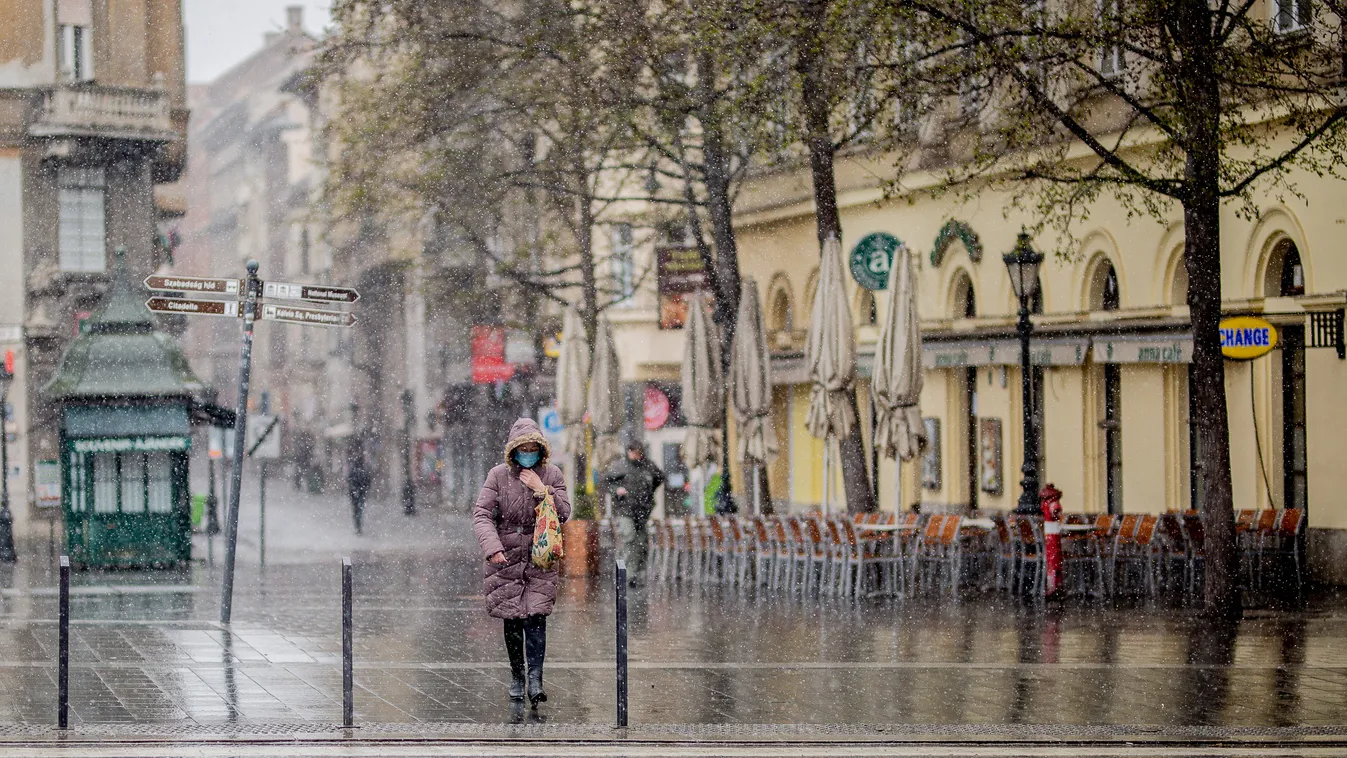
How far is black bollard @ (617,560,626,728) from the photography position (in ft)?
39.7

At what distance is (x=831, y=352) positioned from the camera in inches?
1007

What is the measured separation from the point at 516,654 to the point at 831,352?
12652 mm

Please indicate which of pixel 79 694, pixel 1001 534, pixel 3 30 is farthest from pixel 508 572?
pixel 3 30

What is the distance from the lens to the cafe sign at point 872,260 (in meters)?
31.2

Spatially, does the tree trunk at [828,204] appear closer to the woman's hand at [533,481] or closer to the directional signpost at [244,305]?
the directional signpost at [244,305]

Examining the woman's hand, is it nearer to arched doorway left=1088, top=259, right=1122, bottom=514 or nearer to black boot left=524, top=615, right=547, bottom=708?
black boot left=524, top=615, right=547, bottom=708

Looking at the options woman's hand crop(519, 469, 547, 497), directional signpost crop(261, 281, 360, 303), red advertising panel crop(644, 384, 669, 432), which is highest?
directional signpost crop(261, 281, 360, 303)

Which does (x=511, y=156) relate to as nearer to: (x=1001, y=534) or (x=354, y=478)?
(x=354, y=478)

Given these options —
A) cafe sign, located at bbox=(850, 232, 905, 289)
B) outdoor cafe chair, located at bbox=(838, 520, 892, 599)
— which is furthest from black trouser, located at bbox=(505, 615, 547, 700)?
cafe sign, located at bbox=(850, 232, 905, 289)

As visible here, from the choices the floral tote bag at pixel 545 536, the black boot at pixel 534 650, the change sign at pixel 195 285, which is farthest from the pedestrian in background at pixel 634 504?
the floral tote bag at pixel 545 536

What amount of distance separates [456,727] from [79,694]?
10.3 feet

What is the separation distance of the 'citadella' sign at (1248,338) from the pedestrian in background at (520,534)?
517 inches

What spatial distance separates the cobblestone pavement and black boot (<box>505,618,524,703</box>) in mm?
266

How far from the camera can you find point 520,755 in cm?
1139
